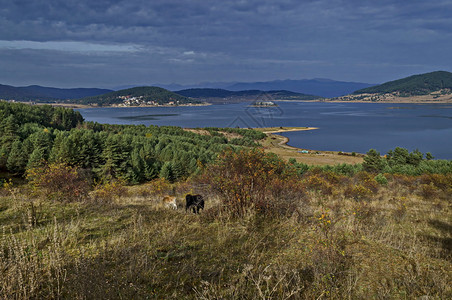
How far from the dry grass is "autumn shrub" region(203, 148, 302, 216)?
1.29 feet

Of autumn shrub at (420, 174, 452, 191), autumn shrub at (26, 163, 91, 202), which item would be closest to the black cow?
autumn shrub at (26, 163, 91, 202)

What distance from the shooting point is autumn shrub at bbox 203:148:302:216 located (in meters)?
6.51

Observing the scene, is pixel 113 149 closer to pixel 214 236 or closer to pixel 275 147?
pixel 214 236

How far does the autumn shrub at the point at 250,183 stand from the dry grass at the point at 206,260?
1.29 feet

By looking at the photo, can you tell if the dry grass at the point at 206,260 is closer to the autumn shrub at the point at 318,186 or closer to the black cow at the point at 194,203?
the black cow at the point at 194,203

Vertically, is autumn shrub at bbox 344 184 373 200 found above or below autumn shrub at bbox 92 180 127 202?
below

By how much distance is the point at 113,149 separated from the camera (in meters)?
39.0

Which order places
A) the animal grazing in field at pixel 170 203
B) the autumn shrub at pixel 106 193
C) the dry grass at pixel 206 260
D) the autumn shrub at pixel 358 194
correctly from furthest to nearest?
the autumn shrub at pixel 358 194 < the autumn shrub at pixel 106 193 < the animal grazing in field at pixel 170 203 < the dry grass at pixel 206 260

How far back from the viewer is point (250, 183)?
699 cm

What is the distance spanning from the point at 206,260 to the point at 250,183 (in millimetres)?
3119

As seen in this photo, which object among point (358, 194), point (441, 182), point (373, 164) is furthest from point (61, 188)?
point (373, 164)

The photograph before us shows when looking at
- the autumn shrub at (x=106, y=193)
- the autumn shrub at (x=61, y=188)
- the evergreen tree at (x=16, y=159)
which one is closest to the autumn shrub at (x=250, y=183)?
the autumn shrub at (x=106, y=193)

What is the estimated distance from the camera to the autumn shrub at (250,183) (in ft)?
21.4

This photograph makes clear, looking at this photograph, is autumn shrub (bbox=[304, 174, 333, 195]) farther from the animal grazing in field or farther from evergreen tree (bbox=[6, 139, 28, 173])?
evergreen tree (bbox=[6, 139, 28, 173])
